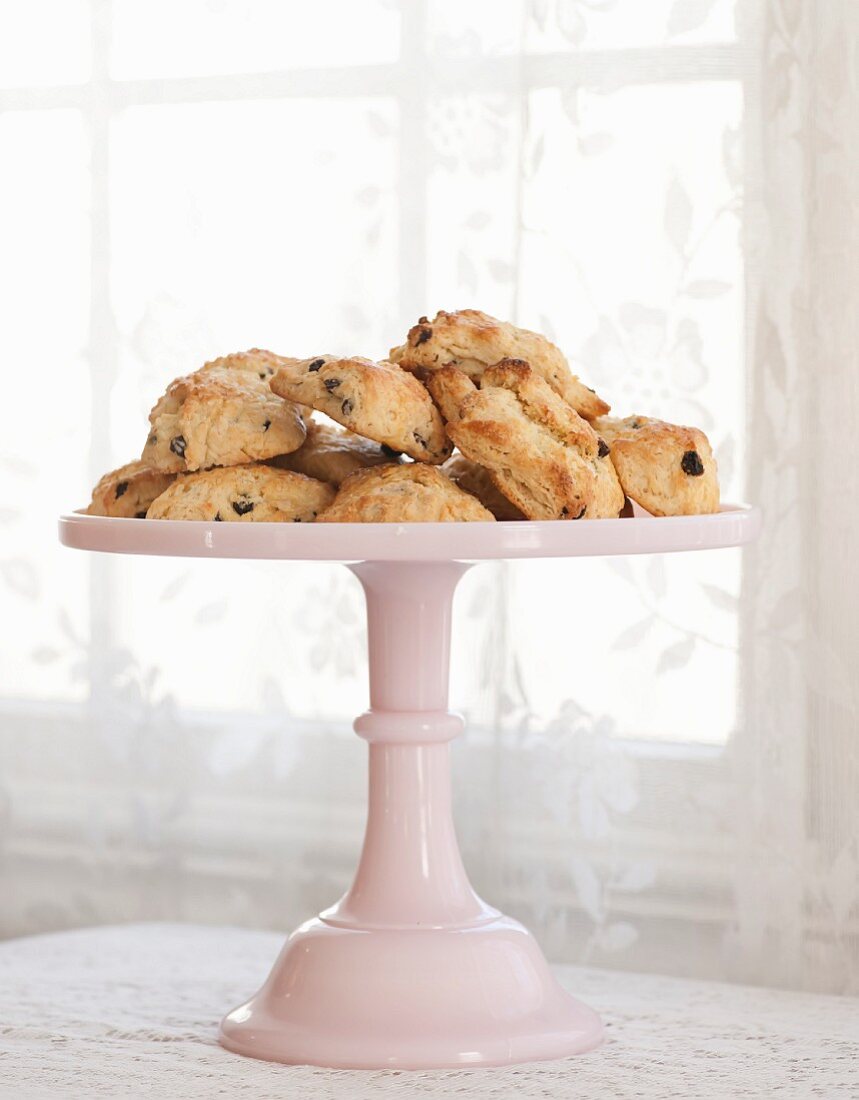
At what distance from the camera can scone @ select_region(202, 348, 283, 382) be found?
3.81ft

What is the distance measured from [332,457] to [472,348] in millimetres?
124

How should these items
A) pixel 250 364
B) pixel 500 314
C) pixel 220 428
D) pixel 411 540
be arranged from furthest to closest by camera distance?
1. pixel 500 314
2. pixel 250 364
3. pixel 220 428
4. pixel 411 540

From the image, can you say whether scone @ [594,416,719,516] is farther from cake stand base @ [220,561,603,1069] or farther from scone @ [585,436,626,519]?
cake stand base @ [220,561,603,1069]

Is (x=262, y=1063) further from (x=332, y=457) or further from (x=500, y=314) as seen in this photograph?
(x=500, y=314)

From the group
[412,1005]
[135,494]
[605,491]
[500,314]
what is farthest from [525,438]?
[500,314]

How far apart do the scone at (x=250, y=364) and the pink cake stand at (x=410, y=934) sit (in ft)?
0.52

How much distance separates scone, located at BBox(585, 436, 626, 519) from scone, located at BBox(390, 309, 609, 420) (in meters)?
0.08

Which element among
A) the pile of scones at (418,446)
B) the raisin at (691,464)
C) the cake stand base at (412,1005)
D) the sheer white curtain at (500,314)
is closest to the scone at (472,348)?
the pile of scones at (418,446)

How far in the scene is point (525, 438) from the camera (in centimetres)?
100

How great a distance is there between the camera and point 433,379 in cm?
108

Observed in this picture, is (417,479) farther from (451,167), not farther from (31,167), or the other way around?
(31,167)

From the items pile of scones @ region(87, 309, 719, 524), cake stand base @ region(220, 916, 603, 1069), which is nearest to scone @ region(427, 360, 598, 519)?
pile of scones @ region(87, 309, 719, 524)

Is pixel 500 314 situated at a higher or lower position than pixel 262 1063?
higher

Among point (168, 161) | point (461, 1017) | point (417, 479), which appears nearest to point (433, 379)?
point (417, 479)
